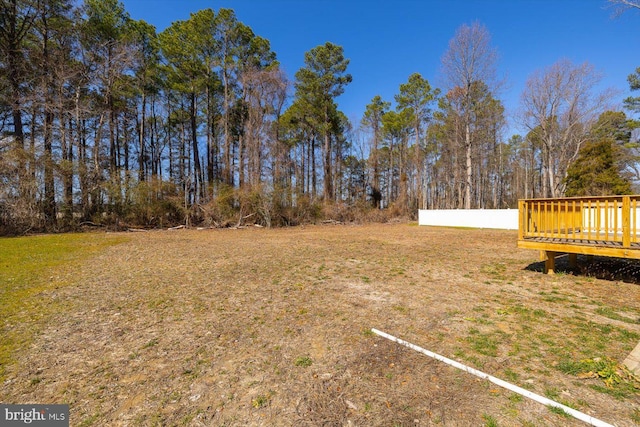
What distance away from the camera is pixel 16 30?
43.7ft

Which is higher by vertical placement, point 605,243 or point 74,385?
point 605,243

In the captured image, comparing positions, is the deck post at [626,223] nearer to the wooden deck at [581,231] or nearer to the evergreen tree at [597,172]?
the wooden deck at [581,231]

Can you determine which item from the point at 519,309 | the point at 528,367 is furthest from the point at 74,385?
the point at 519,309

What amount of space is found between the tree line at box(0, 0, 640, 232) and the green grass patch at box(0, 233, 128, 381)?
7.03m

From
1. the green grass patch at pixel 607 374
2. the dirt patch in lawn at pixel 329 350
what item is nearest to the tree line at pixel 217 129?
the dirt patch in lawn at pixel 329 350

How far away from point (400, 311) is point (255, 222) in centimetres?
1540

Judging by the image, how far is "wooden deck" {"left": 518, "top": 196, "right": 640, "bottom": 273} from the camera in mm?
4004

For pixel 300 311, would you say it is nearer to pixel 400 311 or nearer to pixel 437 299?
pixel 400 311

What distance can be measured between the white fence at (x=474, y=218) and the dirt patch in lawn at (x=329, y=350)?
31.2 feet

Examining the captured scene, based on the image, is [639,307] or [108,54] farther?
[108,54]

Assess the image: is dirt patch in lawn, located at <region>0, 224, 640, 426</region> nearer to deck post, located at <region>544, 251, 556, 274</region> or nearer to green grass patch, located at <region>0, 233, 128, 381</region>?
green grass patch, located at <region>0, 233, 128, 381</region>

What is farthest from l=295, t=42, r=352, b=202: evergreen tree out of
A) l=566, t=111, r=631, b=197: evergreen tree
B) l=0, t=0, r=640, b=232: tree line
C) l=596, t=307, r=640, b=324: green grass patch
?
l=596, t=307, r=640, b=324: green grass patch

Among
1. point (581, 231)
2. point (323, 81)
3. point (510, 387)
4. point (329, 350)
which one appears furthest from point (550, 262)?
point (323, 81)

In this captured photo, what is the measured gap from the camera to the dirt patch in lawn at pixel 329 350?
168cm
